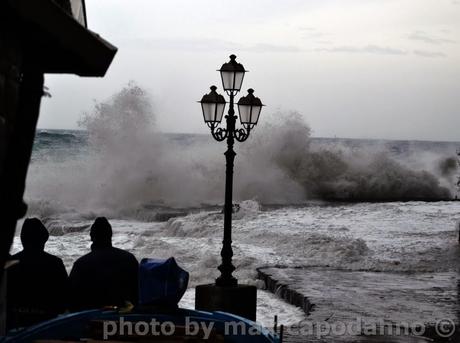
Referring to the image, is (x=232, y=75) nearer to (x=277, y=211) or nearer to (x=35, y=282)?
(x=35, y=282)

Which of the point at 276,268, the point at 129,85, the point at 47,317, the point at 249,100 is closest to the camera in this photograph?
the point at 47,317

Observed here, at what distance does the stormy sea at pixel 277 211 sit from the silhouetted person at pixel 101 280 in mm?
5338

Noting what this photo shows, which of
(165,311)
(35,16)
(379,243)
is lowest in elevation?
(379,243)

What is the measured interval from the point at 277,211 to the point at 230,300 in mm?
21414

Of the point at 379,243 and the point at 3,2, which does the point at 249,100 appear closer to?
the point at 3,2

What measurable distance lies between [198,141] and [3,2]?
54223mm

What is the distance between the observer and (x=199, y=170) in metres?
46.1

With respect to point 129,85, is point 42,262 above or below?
below

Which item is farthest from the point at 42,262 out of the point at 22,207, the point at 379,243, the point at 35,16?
the point at 379,243

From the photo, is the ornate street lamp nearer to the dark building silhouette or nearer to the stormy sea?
the stormy sea

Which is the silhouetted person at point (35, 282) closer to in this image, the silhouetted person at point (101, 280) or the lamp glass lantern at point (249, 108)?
the silhouetted person at point (101, 280)

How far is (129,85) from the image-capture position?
46531 mm

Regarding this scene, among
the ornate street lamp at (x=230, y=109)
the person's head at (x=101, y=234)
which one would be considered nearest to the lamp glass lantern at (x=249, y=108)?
the ornate street lamp at (x=230, y=109)

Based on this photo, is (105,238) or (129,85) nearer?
(105,238)
